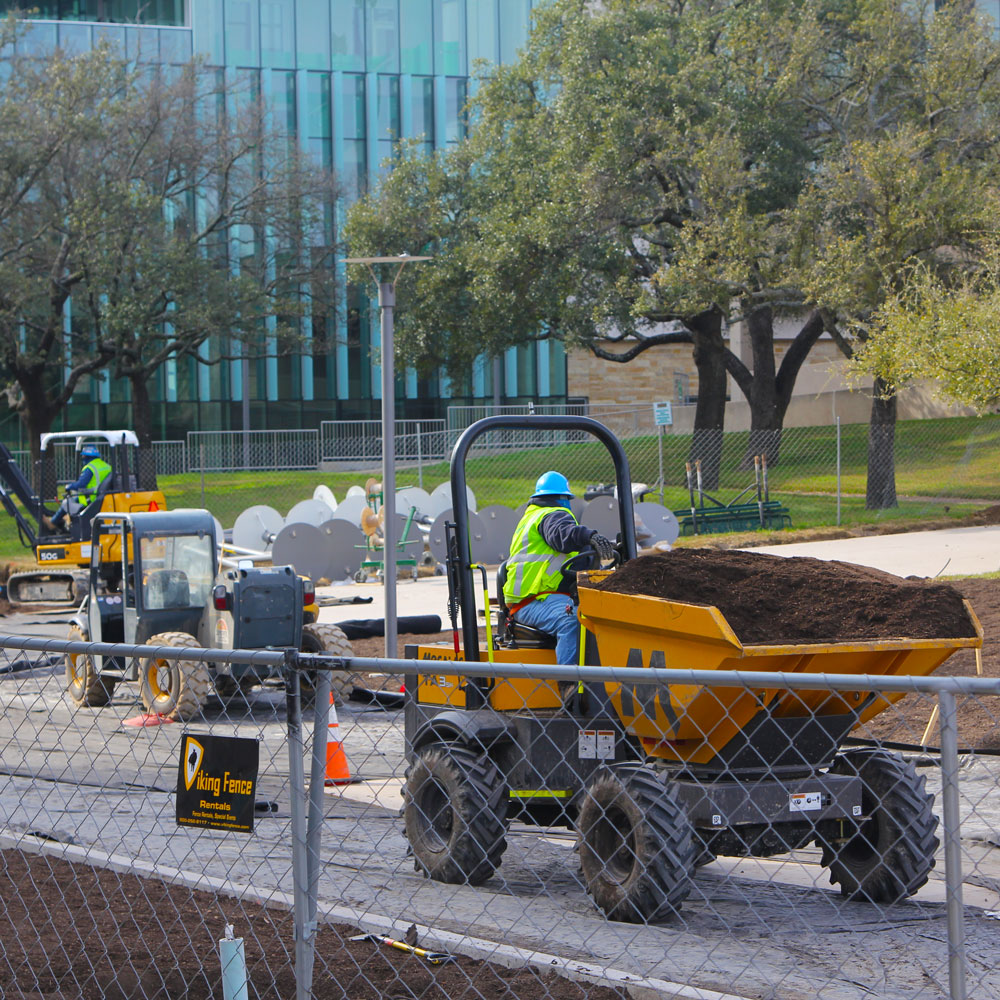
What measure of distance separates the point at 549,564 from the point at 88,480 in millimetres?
14497

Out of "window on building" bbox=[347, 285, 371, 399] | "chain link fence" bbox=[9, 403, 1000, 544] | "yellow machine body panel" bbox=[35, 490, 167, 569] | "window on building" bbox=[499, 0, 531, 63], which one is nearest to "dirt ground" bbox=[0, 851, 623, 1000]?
"yellow machine body panel" bbox=[35, 490, 167, 569]

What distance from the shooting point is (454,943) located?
4582 mm

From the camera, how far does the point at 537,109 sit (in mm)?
32906

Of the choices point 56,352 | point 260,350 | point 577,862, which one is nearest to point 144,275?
point 56,352

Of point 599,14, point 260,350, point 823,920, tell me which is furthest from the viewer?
point 260,350

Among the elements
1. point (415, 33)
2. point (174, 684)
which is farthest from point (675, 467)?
point (174, 684)

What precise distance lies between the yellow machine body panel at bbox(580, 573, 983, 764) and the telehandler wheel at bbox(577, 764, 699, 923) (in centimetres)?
25

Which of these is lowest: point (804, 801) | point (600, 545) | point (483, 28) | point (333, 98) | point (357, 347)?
point (804, 801)

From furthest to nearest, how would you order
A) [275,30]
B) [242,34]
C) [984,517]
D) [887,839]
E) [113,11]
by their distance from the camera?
1. [113,11]
2. [275,30]
3. [242,34]
4. [984,517]
5. [887,839]

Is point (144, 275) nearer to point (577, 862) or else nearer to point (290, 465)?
point (290, 465)

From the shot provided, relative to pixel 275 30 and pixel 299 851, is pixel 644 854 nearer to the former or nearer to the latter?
pixel 299 851

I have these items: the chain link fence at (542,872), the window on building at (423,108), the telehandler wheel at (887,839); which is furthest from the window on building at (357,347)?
the telehandler wheel at (887,839)

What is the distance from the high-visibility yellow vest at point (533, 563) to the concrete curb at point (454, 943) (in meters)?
1.85

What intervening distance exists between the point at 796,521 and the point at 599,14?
518 inches
